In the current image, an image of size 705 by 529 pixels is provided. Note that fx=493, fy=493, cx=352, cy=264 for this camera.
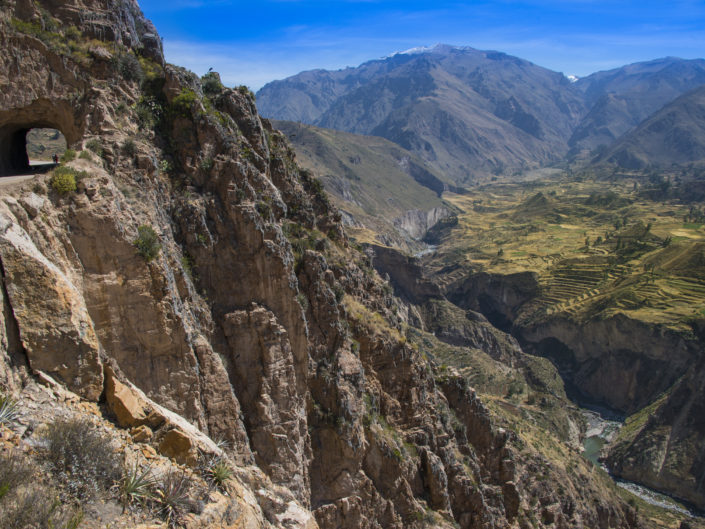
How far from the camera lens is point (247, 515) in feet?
31.1

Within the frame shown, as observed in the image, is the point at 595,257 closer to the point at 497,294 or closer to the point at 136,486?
the point at 497,294

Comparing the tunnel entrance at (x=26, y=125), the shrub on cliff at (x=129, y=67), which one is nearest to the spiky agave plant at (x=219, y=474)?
the tunnel entrance at (x=26, y=125)

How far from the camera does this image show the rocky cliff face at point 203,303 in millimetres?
10109

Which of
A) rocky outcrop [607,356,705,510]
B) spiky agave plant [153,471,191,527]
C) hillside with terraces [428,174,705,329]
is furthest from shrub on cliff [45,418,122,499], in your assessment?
hillside with terraces [428,174,705,329]

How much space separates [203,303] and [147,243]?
15.0ft

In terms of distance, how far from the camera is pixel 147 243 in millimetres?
13586

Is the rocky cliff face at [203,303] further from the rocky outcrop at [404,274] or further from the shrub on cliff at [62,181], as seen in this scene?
the rocky outcrop at [404,274]

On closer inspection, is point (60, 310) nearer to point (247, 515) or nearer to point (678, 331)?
point (247, 515)

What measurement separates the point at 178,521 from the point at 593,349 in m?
101

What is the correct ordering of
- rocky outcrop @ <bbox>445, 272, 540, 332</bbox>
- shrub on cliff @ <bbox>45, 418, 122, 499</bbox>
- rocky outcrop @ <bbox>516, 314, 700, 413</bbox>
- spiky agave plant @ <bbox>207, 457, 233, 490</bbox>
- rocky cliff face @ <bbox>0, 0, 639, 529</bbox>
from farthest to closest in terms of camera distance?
rocky outcrop @ <bbox>445, 272, 540, 332</bbox>
rocky outcrop @ <bbox>516, 314, 700, 413</bbox>
rocky cliff face @ <bbox>0, 0, 639, 529</bbox>
spiky agave plant @ <bbox>207, 457, 233, 490</bbox>
shrub on cliff @ <bbox>45, 418, 122, 499</bbox>

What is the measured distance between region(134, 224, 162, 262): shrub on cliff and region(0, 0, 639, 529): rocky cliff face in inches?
1.8

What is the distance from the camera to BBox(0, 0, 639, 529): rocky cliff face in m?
10.1

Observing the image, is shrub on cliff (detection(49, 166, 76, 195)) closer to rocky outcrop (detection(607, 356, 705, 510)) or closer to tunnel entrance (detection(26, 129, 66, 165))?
tunnel entrance (detection(26, 129, 66, 165))

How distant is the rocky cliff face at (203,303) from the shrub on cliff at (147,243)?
0.15ft
